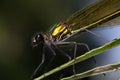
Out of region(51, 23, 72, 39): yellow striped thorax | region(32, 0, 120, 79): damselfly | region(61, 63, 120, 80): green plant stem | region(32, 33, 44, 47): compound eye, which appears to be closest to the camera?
region(61, 63, 120, 80): green plant stem

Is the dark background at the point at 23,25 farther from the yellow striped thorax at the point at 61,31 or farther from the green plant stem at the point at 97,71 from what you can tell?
the green plant stem at the point at 97,71

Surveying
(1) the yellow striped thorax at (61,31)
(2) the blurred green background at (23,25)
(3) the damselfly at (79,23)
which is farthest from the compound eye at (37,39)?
(2) the blurred green background at (23,25)

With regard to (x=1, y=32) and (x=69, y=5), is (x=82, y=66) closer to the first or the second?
(x=1, y=32)

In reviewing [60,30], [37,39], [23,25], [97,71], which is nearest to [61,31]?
[60,30]

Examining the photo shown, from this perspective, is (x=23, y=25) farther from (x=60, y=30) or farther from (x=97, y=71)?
(x=97, y=71)

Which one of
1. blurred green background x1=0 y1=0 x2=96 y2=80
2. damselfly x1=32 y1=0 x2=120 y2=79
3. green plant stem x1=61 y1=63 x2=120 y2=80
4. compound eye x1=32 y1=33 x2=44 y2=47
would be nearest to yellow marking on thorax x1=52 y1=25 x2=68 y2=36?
damselfly x1=32 y1=0 x2=120 y2=79

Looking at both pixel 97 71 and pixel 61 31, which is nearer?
pixel 97 71

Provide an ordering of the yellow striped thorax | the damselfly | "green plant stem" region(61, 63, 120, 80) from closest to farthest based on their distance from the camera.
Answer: "green plant stem" region(61, 63, 120, 80) < the damselfly < the yellow striped thorax

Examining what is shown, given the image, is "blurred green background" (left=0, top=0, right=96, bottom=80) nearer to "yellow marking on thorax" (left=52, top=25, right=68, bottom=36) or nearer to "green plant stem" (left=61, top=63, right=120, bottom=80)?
"yellow marking on thorax" (left=52, top=25, right=68, bottom=36)
